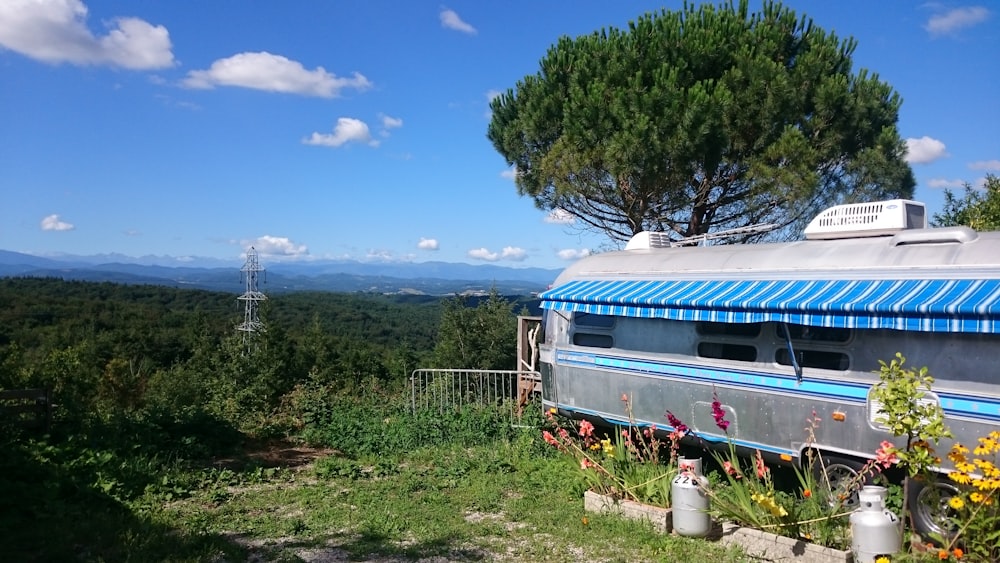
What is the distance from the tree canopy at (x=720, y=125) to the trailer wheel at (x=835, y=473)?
7.09 m

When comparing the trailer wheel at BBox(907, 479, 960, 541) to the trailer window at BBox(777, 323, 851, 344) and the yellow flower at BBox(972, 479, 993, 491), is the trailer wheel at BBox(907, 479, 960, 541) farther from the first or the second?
the trailer window at BBox(777, 323, 851, 344)

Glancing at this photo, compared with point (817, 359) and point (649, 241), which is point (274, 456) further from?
point (817, 359)

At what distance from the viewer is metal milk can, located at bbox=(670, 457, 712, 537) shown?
5852 millimetres

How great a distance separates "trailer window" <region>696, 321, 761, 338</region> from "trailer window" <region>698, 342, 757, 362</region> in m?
0.10

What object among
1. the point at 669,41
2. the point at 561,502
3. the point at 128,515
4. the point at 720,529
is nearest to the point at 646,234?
the point at 561,502

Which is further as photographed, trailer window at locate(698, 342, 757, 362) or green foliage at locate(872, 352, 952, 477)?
trailer window at locate(698, 342, 757, 362)

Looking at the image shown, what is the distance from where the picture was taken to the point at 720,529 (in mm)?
5965

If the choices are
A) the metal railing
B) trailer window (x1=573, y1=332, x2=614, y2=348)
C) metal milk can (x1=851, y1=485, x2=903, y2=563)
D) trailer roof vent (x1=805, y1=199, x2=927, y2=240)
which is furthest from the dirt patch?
trailer roof vent (x1=805, y1=199, x2=927, y2=240)

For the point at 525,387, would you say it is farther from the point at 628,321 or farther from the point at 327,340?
the point at 327,340

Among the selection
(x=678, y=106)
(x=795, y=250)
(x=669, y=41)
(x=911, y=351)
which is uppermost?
(x=669, y=41)

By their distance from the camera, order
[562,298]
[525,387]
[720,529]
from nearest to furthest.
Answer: [720,529] < [562,298] < [525,387]

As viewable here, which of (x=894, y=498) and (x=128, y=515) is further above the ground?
(x=894, y=498)

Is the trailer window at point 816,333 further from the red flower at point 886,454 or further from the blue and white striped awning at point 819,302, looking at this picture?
the red flower at point 886,454

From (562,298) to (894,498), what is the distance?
424 cm
